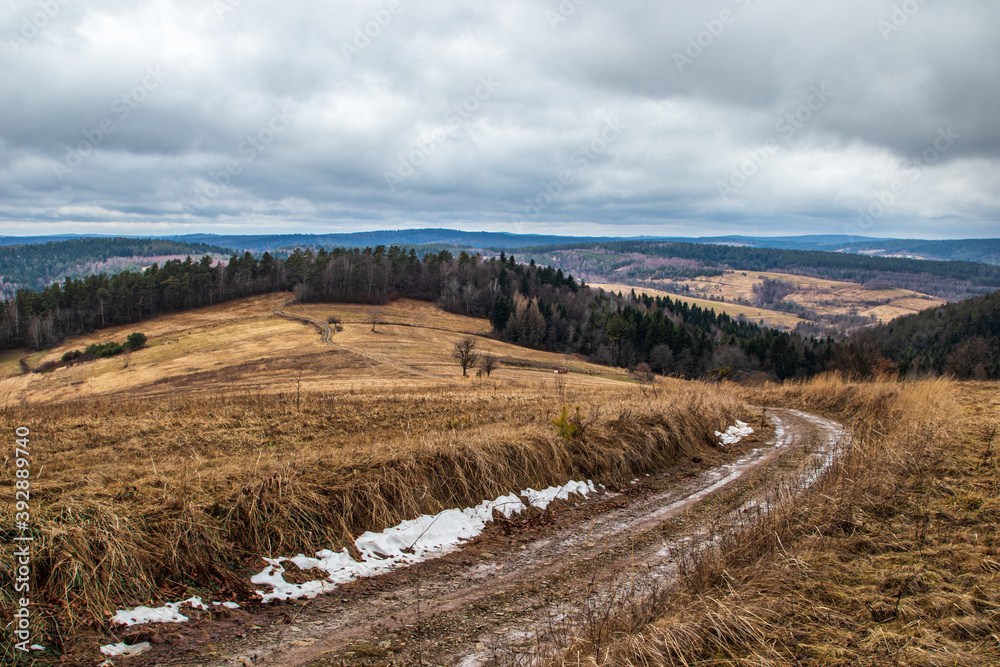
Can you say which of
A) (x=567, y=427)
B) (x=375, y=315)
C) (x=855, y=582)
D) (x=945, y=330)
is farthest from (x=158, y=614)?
(x=945, y=330)

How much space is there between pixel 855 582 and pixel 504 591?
341cm

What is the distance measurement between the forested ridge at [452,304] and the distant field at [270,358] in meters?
6.59

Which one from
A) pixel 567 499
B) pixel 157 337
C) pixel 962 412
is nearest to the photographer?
pixel 567 499

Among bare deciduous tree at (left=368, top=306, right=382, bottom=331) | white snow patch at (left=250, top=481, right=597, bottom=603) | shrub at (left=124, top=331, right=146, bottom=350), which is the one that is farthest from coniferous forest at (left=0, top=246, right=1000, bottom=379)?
white snow patch at (left=250, top=481, right=597, bottom=603)

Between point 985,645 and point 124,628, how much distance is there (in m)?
6.86

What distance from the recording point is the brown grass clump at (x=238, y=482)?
5133 millimetres

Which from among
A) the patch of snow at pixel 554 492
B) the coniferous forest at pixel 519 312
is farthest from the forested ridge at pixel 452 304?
the patch of snow at pixel 554 492

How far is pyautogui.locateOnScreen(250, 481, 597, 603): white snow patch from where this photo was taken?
5.71 m

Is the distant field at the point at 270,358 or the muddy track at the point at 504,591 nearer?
the muddy track at the point at 504,591

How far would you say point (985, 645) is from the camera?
3.62 m

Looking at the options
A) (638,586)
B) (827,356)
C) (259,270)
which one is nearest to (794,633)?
(638,586)

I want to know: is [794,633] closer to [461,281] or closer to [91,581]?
[91,581]

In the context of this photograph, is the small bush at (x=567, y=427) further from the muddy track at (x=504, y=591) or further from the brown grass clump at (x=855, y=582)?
the brown grass clump at (x=855, y=582)

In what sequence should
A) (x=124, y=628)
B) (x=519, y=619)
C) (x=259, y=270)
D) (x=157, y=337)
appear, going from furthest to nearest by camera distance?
(x=259, y=270)
(x=157, y=337)
(x=519, y=619)
(x=124, y=628)
